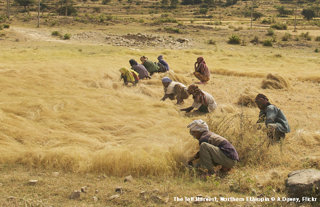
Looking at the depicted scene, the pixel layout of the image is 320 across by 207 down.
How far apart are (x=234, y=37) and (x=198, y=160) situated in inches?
991

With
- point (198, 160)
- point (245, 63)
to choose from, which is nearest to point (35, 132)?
point (198, 160)

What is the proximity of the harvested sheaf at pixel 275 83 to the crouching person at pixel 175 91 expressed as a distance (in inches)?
154

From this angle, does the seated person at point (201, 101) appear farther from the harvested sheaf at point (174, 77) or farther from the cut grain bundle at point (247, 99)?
the harvested sheaf at point (174, 77)

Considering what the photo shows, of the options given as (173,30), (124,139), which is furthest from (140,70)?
(173,30)

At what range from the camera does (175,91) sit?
401 inches

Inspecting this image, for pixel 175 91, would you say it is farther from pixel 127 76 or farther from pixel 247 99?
pixel 127 76

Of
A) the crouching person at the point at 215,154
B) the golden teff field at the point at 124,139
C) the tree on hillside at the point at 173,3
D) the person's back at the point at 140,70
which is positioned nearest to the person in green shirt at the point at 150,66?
the golden teff field at the point at 124,139

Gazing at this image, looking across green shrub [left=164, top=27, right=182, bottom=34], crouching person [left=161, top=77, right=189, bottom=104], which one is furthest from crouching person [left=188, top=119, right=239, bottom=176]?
green shrub [left=164, top=27, right=182, bottom=34]

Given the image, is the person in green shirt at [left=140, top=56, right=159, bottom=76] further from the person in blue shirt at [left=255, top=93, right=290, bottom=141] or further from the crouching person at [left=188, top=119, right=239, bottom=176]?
the crouching person at [left=188, top=119, right=239, bottom=176]

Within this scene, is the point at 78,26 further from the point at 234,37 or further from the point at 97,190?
the point at 97,190

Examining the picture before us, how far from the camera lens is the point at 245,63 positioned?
19.2 metres

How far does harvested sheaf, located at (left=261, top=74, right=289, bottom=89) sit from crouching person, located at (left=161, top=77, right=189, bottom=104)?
12.8 ft

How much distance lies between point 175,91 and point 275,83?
4175 mm

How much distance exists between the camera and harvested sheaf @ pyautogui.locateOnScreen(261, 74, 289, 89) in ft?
40.8
